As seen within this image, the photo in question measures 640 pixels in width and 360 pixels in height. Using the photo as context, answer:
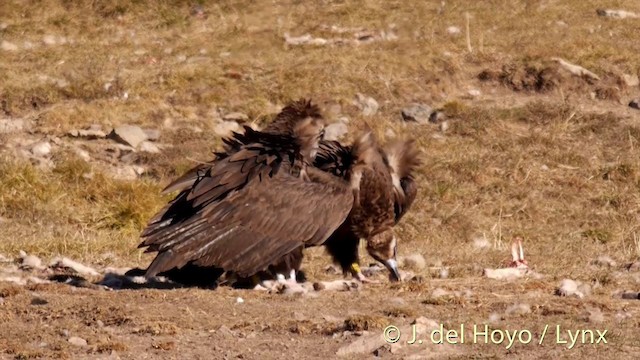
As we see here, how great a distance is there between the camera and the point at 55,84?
15516 mm

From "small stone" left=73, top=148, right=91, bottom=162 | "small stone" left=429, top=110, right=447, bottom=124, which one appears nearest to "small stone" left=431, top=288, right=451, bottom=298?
"small stone" left=73, top=148, right=91, bottom=162

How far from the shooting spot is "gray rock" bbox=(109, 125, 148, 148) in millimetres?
14000

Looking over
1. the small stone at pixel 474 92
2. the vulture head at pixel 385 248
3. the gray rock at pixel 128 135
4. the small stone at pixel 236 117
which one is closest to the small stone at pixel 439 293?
the vulture head at pixel 385 248

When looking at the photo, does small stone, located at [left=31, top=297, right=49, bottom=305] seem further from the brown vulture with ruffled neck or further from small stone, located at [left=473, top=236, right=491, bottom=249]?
small stone, located at [left=473, top=236, right=491, bottom=249]

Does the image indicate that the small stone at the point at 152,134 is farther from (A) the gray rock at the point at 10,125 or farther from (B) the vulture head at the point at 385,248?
(B) the vulture head at the point at 385,248

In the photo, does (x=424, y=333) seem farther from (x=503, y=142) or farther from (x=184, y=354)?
(x=503, y=142)

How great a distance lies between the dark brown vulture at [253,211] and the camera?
27.2 feet

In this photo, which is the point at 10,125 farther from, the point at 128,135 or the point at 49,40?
the point at 49,40

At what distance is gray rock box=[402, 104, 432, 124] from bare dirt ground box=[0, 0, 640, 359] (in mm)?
68

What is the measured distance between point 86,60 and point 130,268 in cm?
753

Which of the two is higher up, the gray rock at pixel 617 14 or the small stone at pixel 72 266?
the small stone at pixel 72 266

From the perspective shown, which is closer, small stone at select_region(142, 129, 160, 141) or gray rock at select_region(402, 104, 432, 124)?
small stone at select_region(142, 129, 160, 141)

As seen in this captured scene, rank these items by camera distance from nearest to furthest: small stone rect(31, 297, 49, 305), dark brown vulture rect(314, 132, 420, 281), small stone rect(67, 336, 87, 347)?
1. small stone rect(67, 336, 87, 347)
2. small stone rect(31, 297, 49, 305)
3. dark brown vulture rect(314, 132, 420, 281)

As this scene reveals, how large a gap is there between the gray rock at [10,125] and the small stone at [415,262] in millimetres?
5813
